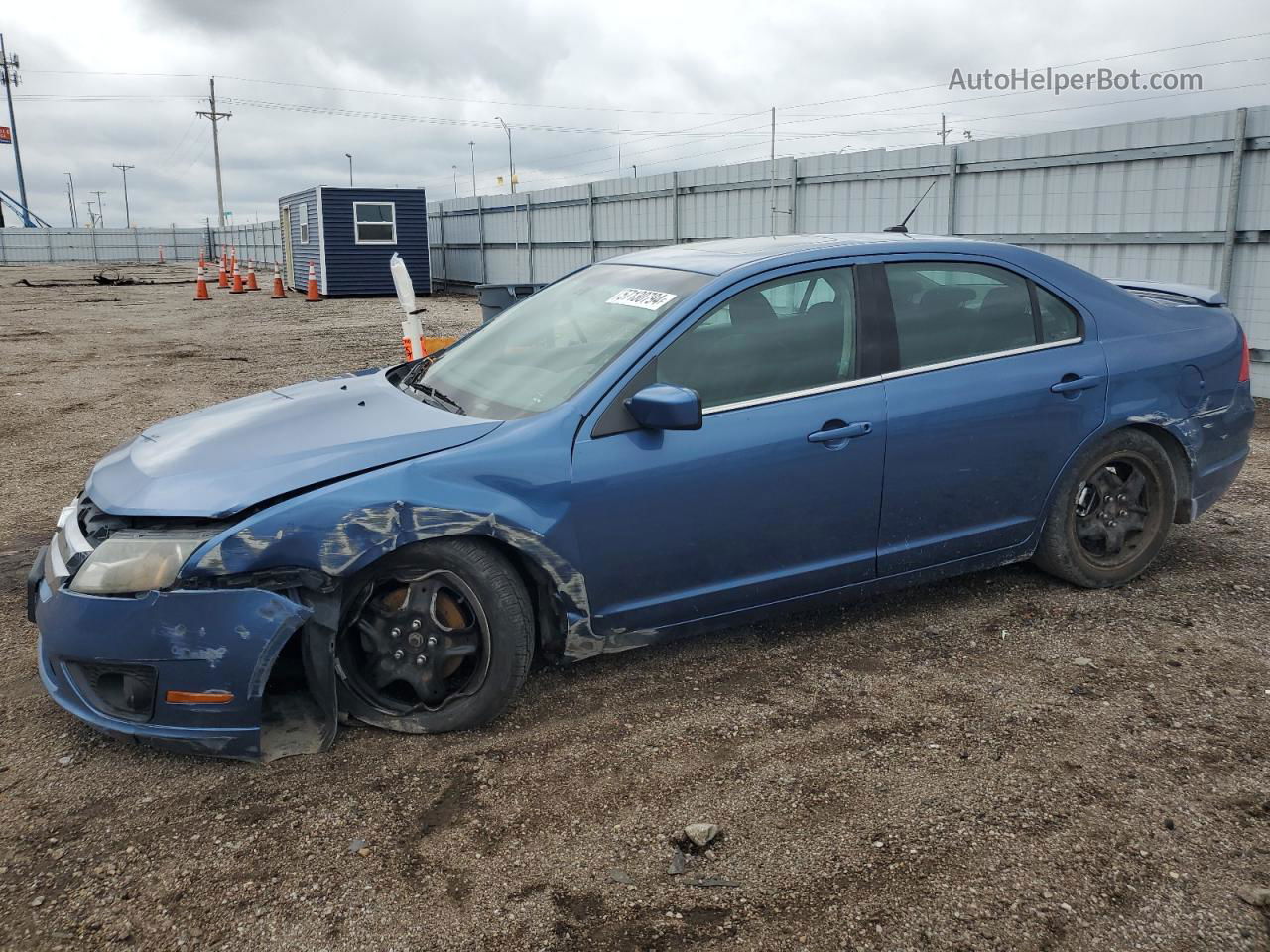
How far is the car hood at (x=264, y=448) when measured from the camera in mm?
3141

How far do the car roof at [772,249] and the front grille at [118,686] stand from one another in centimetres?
235

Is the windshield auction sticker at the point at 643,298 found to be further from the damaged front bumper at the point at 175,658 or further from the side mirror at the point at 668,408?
the damaged front bumper at the point at 175,658

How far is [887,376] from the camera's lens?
3.94 meters

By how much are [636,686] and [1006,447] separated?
1751 mm

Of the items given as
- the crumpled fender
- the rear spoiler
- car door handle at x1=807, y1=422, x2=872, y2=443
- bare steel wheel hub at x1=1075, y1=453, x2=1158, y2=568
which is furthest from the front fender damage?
the rear spoiler

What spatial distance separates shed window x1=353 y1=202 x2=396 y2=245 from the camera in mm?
27484

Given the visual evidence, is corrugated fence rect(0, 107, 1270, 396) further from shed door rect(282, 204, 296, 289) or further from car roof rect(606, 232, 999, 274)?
shed door rect(282, 204, 296, 289)

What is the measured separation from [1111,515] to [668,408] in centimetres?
239

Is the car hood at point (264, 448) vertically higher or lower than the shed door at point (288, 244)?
lower

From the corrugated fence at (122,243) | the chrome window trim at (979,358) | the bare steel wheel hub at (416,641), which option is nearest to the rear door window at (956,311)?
the chrome window trim at (979,358)

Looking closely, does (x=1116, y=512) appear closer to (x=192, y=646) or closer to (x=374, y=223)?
(x=192, y=646)

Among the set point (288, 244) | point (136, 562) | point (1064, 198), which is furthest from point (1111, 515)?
point (288, 244)

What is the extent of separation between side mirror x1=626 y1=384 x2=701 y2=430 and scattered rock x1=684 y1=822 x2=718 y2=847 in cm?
123

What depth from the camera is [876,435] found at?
3842mm
